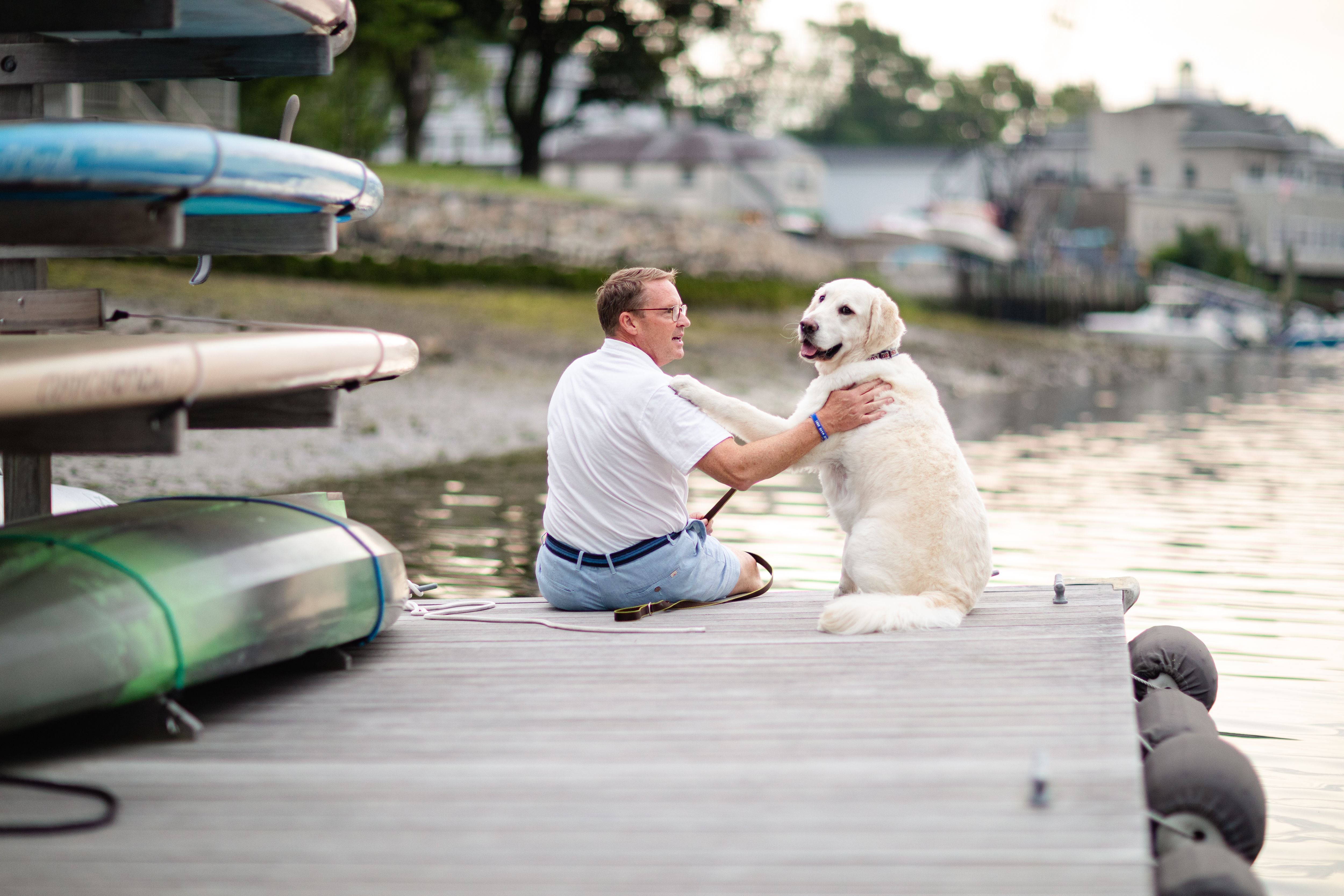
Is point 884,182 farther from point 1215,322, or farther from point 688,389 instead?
point 688,389

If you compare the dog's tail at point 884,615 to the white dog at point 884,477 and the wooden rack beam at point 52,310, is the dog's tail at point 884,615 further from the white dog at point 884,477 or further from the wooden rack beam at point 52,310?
the wooden rack beam at point 52,310

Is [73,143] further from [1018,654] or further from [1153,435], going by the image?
[1153,435]

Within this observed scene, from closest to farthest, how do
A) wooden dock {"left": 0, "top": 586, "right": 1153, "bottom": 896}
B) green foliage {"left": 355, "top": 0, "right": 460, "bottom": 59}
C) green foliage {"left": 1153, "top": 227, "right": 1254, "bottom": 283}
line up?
wooden dock {"left": 0, "top": 586, "right": 1153, "bottom": 896} < green foliage {"left": 355, "top": 0, "right": 460, "bottom": 59} < green foliage {"left": 1153, "top": 227, "right": 1254, "bottom": 283}

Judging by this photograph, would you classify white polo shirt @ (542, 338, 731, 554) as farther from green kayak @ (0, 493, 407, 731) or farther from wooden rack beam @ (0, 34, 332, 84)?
wooden rack beam @ (0, 34, 332, 84)

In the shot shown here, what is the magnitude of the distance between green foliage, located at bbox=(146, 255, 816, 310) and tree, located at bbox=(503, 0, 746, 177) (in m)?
7.86

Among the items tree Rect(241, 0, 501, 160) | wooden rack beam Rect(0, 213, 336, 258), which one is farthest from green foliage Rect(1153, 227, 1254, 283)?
wooden rack beam Rect(0, 213, 336, 258)

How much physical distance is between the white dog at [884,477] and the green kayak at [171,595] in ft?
5.41

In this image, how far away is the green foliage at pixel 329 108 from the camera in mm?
31422

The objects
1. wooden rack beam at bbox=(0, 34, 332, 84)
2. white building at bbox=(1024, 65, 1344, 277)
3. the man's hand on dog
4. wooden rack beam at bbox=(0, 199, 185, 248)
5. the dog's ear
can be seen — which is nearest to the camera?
wooden rack beam at bbox=(0, 199, 185, 248)

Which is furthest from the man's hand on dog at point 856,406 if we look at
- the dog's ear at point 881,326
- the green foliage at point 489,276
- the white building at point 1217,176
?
the white building at point 1217,176

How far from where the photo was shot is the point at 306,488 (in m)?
13.3

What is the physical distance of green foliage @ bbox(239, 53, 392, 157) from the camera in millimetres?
31422

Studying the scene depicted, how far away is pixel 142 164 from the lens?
414cm

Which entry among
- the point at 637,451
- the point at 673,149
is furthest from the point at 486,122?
the point at 637,451
